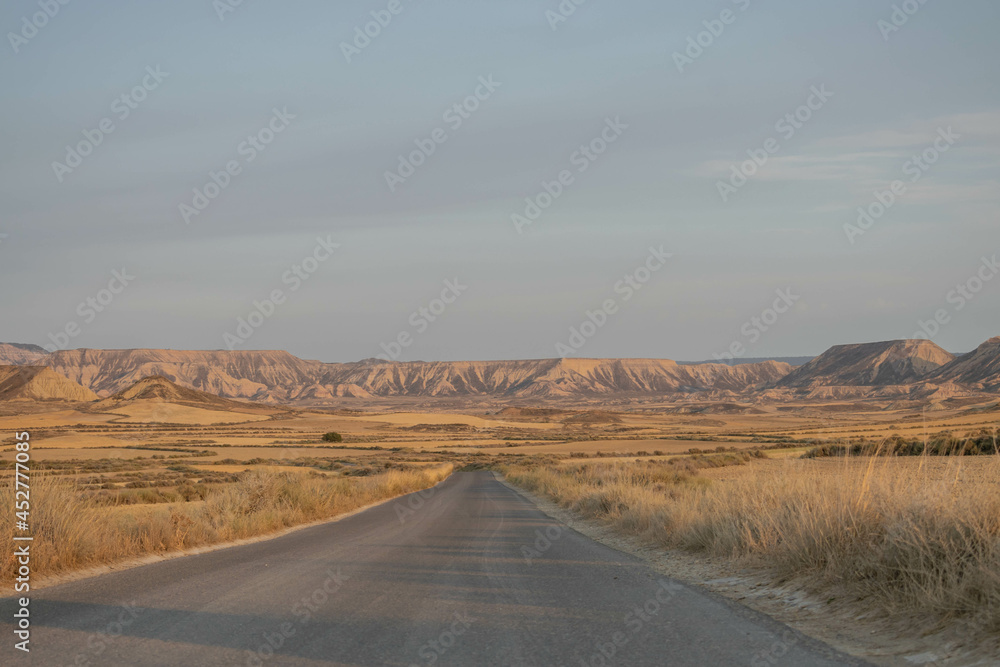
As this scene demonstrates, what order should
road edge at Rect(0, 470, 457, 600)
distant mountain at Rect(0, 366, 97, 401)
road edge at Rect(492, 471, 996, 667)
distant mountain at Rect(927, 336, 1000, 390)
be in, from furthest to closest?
distant mountain at Rect(0, 366, 97, 401), distant mountain at Rect(927, 336, 1000, 390), road edge at Rect(0, 470, 457, 600), road edge at Rect(492, 471, 996, 667)

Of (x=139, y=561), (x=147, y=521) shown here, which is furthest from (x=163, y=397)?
(x=139, y=561)

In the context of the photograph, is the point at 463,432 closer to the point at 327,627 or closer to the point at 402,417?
the point at 402,417

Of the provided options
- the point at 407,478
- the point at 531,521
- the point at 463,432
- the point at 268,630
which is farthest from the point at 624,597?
the point at 463,432

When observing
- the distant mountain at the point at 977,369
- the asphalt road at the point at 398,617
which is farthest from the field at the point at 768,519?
the distant mountain at the point at 977,369

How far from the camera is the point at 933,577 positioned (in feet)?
21.2

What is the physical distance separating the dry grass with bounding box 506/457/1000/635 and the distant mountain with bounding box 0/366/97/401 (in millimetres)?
183872

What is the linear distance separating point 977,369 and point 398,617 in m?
197

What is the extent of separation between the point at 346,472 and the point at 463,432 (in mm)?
80981

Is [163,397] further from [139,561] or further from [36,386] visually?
[139,561]

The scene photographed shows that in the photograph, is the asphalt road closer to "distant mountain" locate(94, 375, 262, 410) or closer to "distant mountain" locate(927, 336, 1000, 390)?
"distant mountain" locate(94, 375, 262, 410)

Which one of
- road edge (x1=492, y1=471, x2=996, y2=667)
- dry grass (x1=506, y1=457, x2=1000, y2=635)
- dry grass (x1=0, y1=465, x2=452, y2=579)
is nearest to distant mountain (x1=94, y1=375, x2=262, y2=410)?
dry grass (x1=0, y1=465, x2=452, y2=579)

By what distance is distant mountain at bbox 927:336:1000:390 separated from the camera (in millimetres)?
164000

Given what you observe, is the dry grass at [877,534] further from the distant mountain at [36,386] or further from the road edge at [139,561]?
the distant mountain at [36,386]

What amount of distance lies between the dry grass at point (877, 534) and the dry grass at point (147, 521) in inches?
358
